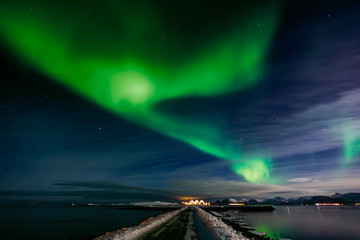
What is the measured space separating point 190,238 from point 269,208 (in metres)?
193

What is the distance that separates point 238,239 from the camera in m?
27.2

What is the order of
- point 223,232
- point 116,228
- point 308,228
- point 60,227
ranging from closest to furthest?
point 223,232
point 116,228
point 60,227
point 308,228

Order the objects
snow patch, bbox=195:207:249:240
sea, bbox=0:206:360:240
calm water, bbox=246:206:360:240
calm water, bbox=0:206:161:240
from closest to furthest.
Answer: snow patch, bbox=195:207:249:240
calm water, bbox=0:206:161:240
sea, bbox=0:206:360:240
calm water, bbox=246:206:360:240

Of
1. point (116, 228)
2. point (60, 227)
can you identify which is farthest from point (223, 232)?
point (60, 227)

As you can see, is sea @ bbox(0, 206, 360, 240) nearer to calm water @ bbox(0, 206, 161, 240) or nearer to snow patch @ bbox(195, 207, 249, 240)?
calm water @ bbox(0, 206, 161, 240)

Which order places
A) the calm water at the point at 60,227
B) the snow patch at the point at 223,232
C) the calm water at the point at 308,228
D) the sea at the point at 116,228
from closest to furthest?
the snow patch at the point at 223,232, the calm water at the point at 60,227, the sea at the point at 116,228, the calm water at the point at 308,228

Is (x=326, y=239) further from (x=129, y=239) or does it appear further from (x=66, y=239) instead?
(x=66, y=239)

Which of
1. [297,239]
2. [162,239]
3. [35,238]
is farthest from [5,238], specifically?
[297,239]

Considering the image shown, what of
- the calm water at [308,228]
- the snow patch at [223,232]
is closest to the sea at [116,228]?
the calm water at [308,228]

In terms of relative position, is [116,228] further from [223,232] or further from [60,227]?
[223,232]

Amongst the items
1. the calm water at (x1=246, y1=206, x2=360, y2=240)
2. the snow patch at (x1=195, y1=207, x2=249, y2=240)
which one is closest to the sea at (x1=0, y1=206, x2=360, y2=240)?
the calm water at (x1=246, y1=206, x2=360, y2=240)

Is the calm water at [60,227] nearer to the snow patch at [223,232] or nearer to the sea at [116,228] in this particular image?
the sea at [116,228]

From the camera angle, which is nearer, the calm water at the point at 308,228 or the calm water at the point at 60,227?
the calm water at the point at 60,227

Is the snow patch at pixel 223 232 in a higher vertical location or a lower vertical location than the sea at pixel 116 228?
higher
